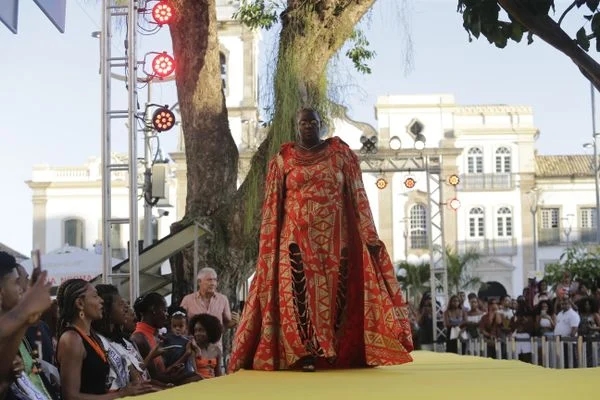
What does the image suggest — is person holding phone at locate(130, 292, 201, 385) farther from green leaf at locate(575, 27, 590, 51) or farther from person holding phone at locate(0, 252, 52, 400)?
green leaf at locate(575, 27, 590, 51)

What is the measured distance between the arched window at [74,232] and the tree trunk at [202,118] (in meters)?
39.4

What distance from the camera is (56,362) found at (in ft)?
16.1

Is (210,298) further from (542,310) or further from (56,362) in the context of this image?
(542,310)

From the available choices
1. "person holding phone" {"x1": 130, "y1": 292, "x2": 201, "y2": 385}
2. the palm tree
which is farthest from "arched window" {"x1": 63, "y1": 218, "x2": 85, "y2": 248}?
"person holding phone" {"x1": 130, "y1": 292, "x2": 201, "y2": 385}

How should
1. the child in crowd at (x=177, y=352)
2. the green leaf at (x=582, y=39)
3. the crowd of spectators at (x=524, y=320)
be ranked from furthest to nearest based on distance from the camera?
the crowd of spectators at (x=524, y=320) → the child in crowd at (x=177, y=352) → the green leaf at (x=582, y=39)

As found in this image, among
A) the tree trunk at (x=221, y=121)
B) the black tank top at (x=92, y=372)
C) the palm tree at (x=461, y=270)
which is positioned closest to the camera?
the black tank top at (x=92, y=372)

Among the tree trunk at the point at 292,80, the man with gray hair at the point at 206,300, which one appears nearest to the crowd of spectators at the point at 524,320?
the tree trunk at the point at 292,80

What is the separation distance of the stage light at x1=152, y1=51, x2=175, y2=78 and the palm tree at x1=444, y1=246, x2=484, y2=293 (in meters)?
31.8

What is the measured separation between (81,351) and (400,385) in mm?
1394

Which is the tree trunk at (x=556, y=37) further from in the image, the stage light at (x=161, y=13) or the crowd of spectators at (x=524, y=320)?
the crowd of spectators at (x=524, y=320)

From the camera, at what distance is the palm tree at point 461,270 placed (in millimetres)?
44531

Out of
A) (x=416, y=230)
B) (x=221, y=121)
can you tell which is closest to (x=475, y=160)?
(x=416, y=230)

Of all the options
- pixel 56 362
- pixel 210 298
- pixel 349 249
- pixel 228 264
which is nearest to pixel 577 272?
pixel 228 264

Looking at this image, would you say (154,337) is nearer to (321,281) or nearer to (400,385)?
(321,281)
